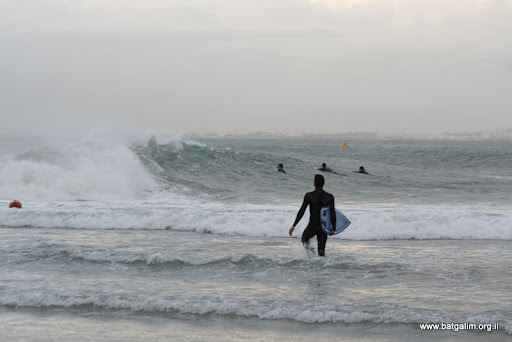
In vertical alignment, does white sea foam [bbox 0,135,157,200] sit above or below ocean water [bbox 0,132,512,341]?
above

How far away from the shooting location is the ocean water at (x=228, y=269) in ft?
19.2

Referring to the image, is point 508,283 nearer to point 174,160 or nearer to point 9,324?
point 9,324

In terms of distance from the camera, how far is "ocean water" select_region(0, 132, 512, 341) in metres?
5.86

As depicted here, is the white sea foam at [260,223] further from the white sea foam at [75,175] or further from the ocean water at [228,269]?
the white sea foam at [75,175]

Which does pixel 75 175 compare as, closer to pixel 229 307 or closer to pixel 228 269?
pixel 228 269

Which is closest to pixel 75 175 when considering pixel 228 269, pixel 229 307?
pixel 228 269

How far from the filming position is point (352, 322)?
5.95m

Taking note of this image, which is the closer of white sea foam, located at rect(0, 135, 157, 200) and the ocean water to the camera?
the ocean water

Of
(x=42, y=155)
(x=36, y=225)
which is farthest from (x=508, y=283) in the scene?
(x=42, y=155)

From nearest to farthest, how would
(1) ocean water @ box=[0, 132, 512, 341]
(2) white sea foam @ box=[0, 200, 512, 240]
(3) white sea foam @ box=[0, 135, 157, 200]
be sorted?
(1) ocean water @ box=[0, 132, 512, 341] < (2) white sea foam @ box=[0, 200, 512, 240] < (3) white sea foam @ box=[0, 135, 157, 200]

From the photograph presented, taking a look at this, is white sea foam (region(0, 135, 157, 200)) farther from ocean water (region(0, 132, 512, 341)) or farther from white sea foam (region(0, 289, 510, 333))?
white sea foam (region(0, 289, 510, 333))

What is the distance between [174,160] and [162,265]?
18.2m

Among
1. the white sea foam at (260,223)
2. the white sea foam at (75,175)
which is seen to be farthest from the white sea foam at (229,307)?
the white sea foam at (75,175)

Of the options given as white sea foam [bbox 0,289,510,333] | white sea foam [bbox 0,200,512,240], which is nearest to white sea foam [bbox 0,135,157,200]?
white sea foam [bbox 0,200,512,240]
